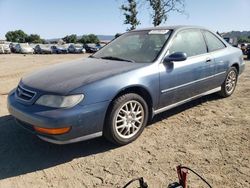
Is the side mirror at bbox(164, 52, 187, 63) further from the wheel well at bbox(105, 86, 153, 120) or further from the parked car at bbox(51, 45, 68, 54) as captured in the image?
the parked car at bbox(51, 45, 68, 54)

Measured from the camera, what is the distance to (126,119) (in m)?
3.76

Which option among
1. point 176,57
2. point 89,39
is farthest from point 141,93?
point 89,39

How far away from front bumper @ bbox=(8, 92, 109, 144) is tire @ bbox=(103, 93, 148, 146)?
0.40 feet

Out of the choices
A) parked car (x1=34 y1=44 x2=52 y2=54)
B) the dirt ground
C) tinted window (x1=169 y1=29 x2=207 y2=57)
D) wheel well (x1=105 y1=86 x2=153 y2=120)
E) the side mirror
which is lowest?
parked car (x1=34 y1=44 x2=52 y2=54)

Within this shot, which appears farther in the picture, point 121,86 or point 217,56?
point 217,56

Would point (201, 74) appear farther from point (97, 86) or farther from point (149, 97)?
point (97, 86)

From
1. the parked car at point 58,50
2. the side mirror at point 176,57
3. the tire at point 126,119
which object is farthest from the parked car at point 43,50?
the tire at point 126,119

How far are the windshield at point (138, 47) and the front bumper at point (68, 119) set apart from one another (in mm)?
1168

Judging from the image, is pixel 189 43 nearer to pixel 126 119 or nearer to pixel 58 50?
Answer: pixel 126 119

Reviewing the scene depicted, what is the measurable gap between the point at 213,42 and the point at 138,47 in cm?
160

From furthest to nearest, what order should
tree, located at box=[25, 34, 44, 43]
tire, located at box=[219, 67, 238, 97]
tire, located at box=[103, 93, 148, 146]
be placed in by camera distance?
tree, located at box=[25, 34, 44, 43] → tire, located at box=[219, 67, 238, 97] → tire, located at box=[103, 93, 148, 146]

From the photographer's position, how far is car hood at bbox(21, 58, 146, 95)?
345 cm

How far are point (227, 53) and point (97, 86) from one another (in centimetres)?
316

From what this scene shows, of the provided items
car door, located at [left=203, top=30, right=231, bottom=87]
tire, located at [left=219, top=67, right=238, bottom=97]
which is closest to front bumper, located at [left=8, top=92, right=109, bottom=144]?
car door, located at [left=203, top=30, right=231, bottom=87]
